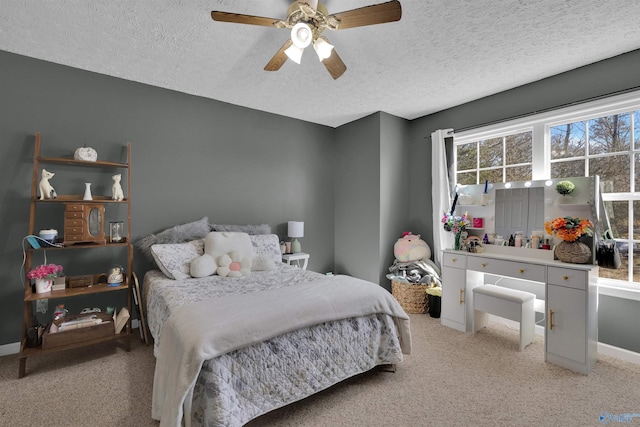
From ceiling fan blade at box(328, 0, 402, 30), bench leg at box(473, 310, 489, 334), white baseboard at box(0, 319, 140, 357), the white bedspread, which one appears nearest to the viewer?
the white bedspread

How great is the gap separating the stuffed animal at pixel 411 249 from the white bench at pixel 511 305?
89cm

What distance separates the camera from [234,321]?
1.53 metres

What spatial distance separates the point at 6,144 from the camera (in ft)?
7.89

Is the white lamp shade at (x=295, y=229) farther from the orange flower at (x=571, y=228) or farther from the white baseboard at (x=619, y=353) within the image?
the white baseboard at (x=619, y=353)

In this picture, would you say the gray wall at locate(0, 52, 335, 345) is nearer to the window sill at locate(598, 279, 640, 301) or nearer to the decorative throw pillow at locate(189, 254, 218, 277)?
the decorative throw pillow at locate(189, 254, 218, 277)

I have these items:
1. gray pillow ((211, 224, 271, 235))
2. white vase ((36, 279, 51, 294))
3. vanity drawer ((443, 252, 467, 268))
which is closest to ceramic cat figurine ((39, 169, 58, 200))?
white vase ((36, 279, 51, 294))

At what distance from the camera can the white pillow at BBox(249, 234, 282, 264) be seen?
3.16m

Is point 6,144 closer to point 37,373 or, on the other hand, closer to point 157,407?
point 37,373

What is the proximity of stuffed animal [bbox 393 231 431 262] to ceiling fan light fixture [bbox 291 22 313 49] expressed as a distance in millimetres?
2743

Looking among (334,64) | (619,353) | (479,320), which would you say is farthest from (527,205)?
(334,64)

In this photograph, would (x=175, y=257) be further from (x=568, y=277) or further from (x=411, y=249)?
(x=568, y=277)

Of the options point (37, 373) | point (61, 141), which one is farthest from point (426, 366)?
point (61, 141)

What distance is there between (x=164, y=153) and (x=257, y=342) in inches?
97.6

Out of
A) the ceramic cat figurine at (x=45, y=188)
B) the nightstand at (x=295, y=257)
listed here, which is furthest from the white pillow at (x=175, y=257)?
the nightstand at (x=295, y=257)
